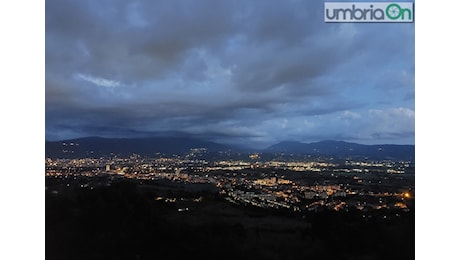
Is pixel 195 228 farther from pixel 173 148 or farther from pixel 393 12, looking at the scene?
pixel 393 12

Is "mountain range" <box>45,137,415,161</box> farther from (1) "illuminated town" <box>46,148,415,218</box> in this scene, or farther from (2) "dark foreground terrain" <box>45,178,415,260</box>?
(2) "dark foreground terrain" <box>45,178,415,260</box>

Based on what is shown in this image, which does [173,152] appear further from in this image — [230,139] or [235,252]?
[235,252]

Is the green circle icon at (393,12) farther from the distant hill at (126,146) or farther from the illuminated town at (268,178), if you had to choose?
the distant hill at (126,146)

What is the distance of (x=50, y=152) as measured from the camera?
282 cm

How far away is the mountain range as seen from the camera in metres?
2.80

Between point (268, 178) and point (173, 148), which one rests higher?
point (173, 148)

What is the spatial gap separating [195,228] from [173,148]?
640mm

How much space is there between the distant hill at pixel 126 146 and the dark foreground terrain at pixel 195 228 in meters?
0.25

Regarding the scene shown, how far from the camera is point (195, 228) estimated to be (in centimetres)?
280

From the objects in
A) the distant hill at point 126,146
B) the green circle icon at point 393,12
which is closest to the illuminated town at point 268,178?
the distant hill at point 126,146

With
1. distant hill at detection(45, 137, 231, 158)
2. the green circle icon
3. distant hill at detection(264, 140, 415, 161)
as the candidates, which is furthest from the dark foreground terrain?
the green circle icon

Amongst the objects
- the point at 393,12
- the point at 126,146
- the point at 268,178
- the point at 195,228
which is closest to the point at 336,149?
the point at 268,178

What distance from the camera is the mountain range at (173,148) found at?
9.19 feet
